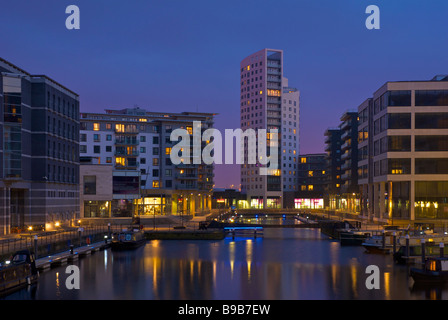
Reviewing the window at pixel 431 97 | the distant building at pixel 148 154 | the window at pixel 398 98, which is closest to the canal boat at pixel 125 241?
the window at pixel 398 98

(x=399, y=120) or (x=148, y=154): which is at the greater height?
(x=399, y=120)

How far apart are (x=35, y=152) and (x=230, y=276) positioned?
139 ft

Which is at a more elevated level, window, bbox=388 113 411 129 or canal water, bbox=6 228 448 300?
window, bbox=388 113 411 129

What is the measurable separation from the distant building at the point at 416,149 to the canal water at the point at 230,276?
3153 cm

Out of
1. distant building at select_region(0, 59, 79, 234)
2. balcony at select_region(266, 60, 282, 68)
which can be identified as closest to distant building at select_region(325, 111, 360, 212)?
balcony at select_region(266, 60, 282, 68)

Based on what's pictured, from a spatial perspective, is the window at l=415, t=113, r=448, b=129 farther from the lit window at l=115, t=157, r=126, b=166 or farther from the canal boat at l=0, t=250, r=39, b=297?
the canal boat at l=0, t=250, r=39, b=297

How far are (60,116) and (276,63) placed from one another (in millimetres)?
129480

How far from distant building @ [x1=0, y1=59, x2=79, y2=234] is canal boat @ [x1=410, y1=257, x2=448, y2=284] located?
164 ft

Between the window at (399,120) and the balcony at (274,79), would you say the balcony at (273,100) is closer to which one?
the balcony at (274,79)

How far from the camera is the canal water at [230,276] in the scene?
38.8m

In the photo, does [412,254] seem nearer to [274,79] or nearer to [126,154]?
[126,154]

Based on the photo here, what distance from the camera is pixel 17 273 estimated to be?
39750 mm

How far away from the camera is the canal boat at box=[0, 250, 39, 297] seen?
3781 cm

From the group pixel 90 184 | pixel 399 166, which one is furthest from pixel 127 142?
pixel 399 166
